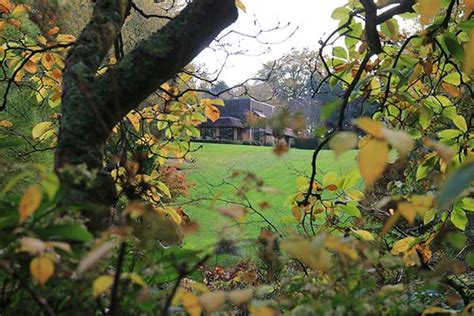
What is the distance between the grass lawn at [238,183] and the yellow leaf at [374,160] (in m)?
0.05

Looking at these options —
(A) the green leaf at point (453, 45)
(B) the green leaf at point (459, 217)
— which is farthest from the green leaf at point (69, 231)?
(B) the green leaf at point (459, 217)

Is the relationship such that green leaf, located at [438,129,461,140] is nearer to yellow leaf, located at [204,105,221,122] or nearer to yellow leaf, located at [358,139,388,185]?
yellow leaf, located at [204,105,221,122]

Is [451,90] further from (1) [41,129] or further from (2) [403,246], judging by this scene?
(1) [41,129]

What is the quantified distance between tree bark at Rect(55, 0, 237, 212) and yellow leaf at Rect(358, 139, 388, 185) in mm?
398

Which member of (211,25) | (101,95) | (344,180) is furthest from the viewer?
(344,180)

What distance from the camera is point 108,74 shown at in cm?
83

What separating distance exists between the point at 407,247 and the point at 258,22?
115 centimetres

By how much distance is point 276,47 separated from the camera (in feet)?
7.34

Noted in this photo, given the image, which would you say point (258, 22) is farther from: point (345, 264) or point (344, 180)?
point (345, 264)

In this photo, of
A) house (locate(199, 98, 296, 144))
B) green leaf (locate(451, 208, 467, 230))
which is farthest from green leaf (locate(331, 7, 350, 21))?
green leaf (locate(451, 208, 467, 230))

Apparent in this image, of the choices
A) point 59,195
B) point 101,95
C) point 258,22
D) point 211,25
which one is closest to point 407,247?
point 211,25

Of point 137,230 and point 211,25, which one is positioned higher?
point 211,25

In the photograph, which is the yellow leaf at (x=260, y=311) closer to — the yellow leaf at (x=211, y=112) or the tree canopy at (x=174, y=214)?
the tree canopy at (x=174, y=214)

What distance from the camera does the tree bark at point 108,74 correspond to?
28.5 inches
